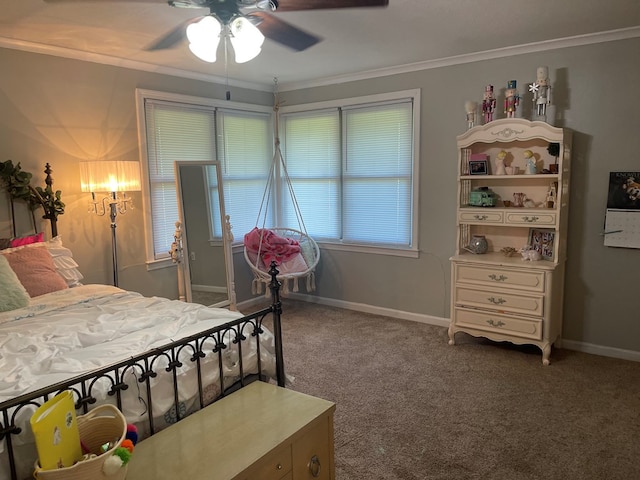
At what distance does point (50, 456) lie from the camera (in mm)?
1391

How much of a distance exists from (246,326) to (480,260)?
217 centimetres

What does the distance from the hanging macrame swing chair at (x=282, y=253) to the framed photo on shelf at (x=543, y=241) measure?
7.06 feet

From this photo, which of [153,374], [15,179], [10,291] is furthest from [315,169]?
[153,374]

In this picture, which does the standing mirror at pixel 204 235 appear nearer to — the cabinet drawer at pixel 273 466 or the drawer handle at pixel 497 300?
the drawer handle at pixel 497 300

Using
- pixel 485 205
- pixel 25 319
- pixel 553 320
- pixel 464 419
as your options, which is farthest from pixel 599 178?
pixel 25 319

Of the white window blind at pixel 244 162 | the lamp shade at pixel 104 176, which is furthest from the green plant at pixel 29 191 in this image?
the white window blind at pixel 244 162

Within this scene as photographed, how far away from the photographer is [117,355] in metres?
2.09

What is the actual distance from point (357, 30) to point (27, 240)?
272cm

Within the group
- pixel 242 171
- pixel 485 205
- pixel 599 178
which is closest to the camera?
pixel 599 178

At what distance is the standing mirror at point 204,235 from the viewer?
4355mm

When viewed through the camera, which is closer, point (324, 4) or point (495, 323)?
point (324, 4)

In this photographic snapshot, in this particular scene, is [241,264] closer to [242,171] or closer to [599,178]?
[242,171]

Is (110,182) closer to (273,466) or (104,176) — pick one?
(104,176)

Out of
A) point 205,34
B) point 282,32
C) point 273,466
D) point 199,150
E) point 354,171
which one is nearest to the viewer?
point 273,466
